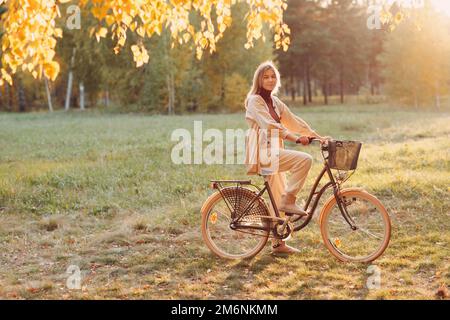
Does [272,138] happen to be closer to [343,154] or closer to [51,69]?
[343,154]

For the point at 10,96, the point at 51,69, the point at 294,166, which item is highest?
the point at 10,96

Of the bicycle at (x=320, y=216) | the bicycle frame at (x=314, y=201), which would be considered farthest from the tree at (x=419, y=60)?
the bicycle frame at (x=314, y=201)

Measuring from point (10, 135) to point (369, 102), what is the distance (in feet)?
129

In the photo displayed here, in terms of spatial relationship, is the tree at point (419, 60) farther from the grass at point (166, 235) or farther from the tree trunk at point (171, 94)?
the grass at point (166, 235)

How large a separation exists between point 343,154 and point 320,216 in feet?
2.85

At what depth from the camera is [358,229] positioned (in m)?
6.66

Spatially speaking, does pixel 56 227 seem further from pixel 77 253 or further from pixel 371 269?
pixel 371 269

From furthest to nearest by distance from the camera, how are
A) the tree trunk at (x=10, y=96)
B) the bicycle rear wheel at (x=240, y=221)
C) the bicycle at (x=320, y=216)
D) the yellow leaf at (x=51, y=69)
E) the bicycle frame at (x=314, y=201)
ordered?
the tree trunk at (x=10, y=96)
the bicycle rear wheel at (x=240, y=221)
the bicycle frame at (x=314, y=201)
the bicycle at (x=320, y=216)
the yellow leaf at (x=51, y=69)

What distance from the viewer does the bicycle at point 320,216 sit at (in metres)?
6.42

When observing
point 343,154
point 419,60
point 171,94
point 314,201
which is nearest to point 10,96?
point 171,94

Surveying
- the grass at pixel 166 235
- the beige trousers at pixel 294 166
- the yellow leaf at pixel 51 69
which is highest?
the yellow leaf at pixel 51 69

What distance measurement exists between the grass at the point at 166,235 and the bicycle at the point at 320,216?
0.25 metres

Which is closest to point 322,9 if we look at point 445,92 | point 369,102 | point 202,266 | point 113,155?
point 369,102

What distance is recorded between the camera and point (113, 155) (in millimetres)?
15750
